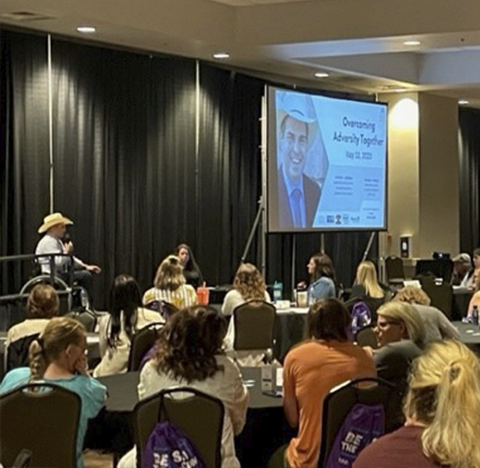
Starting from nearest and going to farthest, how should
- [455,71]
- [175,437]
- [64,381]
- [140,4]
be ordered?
[175,437], [64,381], [140,4], [455,71]

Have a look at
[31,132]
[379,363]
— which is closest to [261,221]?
[31,132]

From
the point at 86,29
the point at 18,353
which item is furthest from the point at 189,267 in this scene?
the point at 18,353

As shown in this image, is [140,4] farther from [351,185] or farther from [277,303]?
[351,185]

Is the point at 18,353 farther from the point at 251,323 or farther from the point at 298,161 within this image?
the point at 298,161

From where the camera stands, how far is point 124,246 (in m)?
11.8

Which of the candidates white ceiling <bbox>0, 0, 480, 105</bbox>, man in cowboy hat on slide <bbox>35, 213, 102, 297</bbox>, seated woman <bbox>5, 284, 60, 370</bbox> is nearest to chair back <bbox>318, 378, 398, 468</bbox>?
seated woman <bbox>5, 284, 60, 370</bbox>

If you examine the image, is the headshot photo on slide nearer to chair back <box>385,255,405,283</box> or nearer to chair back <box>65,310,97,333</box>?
chair back <box>385,255,405,283</box>

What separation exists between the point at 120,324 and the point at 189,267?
16.5 ft

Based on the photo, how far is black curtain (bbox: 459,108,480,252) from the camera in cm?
1895

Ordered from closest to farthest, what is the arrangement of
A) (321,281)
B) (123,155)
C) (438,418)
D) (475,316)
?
(438,418), (475,316), (321,281), (123,155)

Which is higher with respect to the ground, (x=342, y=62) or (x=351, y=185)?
(x=342, y=62)

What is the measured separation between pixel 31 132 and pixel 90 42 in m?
1.23

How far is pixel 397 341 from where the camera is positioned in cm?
581

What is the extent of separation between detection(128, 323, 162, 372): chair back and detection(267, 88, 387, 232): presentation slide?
5.86 meters
